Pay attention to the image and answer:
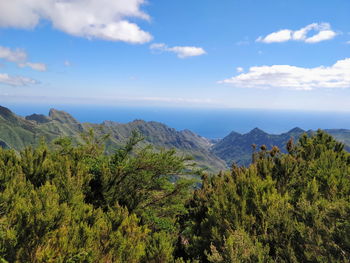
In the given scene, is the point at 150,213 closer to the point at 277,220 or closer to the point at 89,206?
the point at 89,206

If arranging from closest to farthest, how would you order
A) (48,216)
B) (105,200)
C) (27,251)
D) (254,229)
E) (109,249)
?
(27,251) → (48,216) → (109,249) → (254,229) → (105,200)

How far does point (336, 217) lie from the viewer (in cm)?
1155

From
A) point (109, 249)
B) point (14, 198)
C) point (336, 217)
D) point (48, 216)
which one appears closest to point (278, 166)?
point (336, 217)

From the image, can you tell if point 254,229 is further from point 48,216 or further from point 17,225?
point 17,225

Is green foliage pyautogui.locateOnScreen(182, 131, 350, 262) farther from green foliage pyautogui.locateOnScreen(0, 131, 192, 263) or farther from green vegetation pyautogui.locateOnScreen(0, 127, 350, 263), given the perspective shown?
green foliage pyautogui.locateOnScreen(0, 131, 192, 263)

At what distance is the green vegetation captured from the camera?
9.83 metres

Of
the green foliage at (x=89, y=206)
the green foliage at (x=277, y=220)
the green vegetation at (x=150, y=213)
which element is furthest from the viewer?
the green foliage at (x=277, y=220)

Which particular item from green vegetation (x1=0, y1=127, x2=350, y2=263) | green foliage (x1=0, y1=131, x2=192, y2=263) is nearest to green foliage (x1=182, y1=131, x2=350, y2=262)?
green vegetation (x1=0, y1=127, x2=350, y2=263)

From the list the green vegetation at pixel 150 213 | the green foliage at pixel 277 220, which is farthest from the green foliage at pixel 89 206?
the green foliage at pixel 277 220

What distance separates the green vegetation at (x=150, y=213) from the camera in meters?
9.83

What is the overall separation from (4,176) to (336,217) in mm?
20058

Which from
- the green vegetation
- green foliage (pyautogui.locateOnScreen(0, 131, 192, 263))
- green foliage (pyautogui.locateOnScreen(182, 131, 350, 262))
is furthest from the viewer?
green foliage (pyautogui.locateOnScreen(182, 131, 350, 262))

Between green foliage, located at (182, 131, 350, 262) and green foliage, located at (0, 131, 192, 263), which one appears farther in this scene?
green foliage, located at (182, 131, 350, 262)

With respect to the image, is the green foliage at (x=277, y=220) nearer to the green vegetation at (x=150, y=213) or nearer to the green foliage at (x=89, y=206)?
the green vegetation at (x=150, y=213)
